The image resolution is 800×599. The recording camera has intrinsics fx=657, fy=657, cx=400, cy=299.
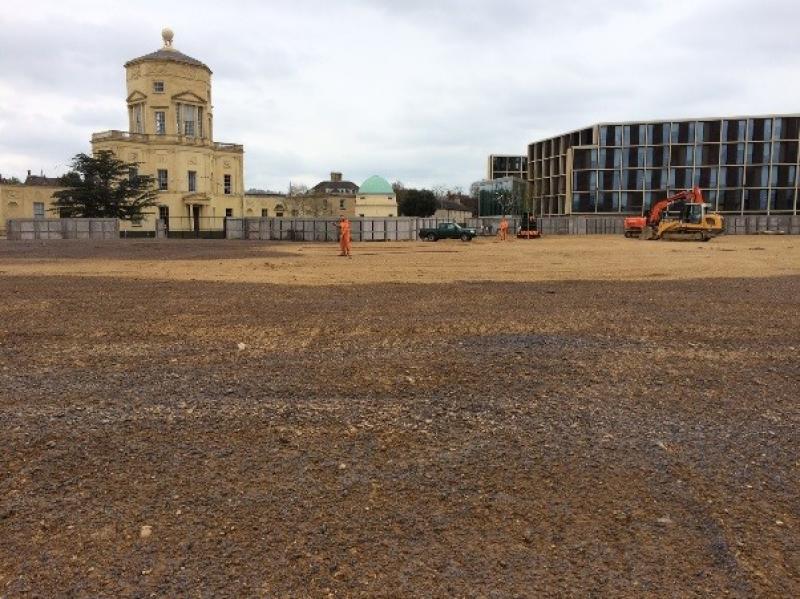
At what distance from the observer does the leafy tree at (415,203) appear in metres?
121

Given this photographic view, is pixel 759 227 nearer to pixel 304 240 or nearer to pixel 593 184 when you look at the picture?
pixel 593 184

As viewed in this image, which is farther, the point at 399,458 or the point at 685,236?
the point at 685,236

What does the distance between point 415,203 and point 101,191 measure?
68645 mm

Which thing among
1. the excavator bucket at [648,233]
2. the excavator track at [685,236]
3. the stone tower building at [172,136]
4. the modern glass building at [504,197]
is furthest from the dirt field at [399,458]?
the modern glass building at [504,197]

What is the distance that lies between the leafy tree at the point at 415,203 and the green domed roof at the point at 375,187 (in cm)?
1704

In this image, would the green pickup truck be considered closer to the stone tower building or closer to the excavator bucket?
the excavator bucket

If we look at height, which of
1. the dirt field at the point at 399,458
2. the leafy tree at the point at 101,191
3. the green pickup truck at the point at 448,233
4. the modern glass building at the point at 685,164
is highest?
the modern glass building at the point at 685,164

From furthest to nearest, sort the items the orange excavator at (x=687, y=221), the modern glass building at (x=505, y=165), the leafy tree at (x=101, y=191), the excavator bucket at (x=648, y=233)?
the modern glass building at (x=505, y=165) → the leafy tree at (x=101, y=191) → the excavator bucket at (x=648, y=233) → the orange excavator at (x=687, y=221)

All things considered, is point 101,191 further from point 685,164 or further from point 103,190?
point 685,164

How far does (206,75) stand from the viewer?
75312mm

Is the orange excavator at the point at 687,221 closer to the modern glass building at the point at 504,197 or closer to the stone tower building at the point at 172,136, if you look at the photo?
the stone tower building at the point at 172,136

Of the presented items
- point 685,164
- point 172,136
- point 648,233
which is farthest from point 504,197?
point 648,233

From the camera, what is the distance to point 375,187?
102 metres

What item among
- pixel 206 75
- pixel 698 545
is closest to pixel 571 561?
pixel 698 545
